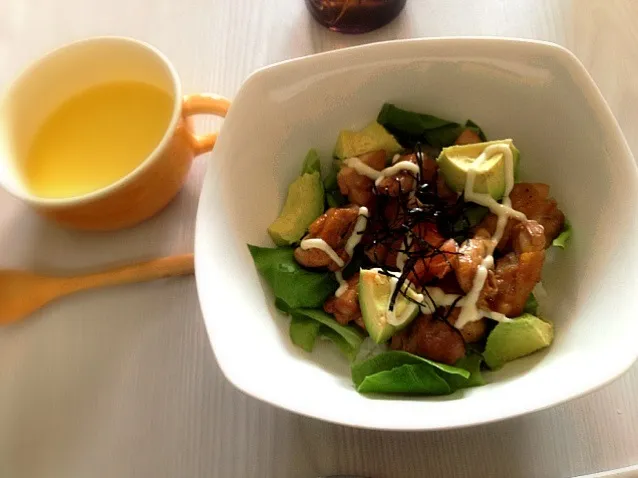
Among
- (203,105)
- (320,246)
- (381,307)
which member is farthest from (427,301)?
(203,105)

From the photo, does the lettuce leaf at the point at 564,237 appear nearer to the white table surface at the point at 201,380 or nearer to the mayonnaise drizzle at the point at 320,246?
the white table surface at the point at 201,380

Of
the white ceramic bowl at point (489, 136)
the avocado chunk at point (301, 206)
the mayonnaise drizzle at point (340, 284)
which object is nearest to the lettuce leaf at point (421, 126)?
the white ceramic bowl at point (489, 136)

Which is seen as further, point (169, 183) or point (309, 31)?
point (309, 31)

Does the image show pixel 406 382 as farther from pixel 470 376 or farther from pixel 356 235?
pixel 356 235

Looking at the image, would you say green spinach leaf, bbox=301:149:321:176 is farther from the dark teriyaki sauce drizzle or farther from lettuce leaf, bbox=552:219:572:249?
lettuce leaf, bbox=552:219:572:249

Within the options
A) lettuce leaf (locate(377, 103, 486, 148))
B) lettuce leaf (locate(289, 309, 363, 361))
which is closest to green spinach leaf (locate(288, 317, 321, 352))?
lettuce leaf (locate(289, 309, 363, 361))

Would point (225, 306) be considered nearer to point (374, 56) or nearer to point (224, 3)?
point (374, 56)

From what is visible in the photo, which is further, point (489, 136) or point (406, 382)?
point (489, 136)

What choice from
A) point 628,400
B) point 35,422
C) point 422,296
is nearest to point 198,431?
point 35,422
